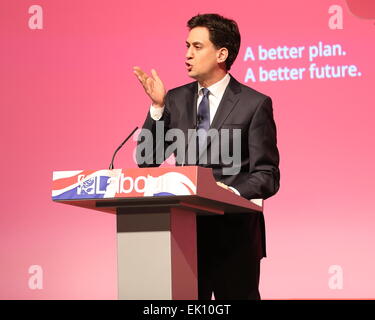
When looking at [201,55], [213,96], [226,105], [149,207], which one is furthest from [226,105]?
[149,207]

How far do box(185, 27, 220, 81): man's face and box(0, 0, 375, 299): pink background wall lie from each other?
1474mm

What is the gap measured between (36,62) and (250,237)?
2.48m

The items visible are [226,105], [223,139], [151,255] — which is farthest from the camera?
[226,105]

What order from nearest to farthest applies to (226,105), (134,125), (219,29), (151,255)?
(151,255), (226,105), (219,29), (134,125)

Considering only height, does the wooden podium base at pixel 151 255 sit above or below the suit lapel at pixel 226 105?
below

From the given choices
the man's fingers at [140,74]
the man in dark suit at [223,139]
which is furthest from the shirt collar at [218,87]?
the man's fingers at [140,74]

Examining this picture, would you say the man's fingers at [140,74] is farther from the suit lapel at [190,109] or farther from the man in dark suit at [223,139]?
the suit lapel at [190,109]

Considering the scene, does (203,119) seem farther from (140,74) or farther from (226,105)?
(140,74)

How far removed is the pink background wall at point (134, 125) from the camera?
4.15 metres

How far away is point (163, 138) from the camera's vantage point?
A: 2.71 meters

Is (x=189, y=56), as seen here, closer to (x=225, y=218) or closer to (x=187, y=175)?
(x=225, y=218)

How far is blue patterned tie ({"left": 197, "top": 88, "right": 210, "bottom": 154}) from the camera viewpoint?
262 cm

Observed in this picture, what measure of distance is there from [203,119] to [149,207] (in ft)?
2.24

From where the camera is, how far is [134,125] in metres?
4.43
